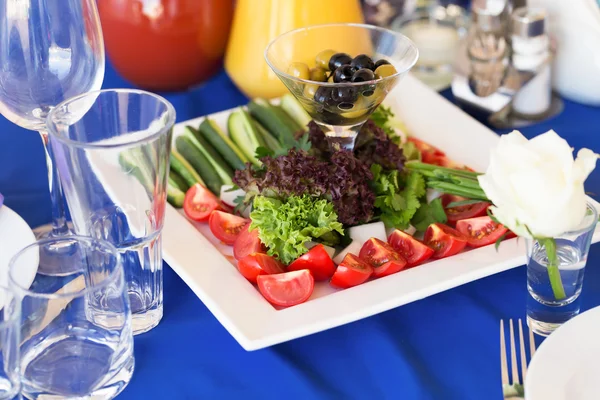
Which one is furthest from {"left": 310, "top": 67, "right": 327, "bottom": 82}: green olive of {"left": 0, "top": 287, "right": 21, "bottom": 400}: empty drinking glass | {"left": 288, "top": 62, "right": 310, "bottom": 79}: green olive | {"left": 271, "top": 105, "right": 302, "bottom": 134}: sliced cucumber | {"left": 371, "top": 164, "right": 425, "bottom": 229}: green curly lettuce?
{"left": 0, "top": 287, "right": 21, "bottom": 400}: empty drinking glass

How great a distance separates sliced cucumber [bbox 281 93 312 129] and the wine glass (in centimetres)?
49

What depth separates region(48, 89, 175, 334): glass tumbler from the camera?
36.0 inches

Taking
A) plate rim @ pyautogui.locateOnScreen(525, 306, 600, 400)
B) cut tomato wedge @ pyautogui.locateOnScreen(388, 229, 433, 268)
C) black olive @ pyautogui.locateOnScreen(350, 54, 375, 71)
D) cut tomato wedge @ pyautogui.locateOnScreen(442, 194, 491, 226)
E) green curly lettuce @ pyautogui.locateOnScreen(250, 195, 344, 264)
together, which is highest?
black olive @ pyautogui.locateOnScreen(350, 54, 375, 71)

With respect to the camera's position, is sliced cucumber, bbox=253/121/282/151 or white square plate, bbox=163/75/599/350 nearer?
white square plate, bbox=163/75/599/350

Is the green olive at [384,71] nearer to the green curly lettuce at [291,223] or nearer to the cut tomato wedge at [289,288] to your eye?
the green curly lettuce at [291,223]

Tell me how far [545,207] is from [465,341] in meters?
0.25

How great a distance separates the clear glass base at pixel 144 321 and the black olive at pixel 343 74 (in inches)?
16.0

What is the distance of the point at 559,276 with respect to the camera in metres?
0.99

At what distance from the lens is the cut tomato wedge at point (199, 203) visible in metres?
1.29

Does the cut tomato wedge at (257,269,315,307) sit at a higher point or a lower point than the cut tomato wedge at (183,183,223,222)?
higher

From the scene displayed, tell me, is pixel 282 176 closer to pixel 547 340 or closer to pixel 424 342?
pixel 424 342

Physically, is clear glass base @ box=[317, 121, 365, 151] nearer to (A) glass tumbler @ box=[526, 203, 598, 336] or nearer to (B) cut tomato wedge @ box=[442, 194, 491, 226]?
(B) cut tomato wedge @ box=[442, 194, 491, 226]

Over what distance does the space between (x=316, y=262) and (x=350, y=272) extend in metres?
0.05

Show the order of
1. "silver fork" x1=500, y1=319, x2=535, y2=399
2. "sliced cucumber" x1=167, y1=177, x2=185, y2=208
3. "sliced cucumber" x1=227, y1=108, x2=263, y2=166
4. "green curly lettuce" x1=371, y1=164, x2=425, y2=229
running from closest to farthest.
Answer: "silver fork" x1=500, y1=319, x2=535, y2=399 → "green curly lettuce" x1=371, y1=164, x2=425, y2=229 → "sliced cucumber" x1=167, y1=177, x2=185, y2=208 → "sliced cucumber" x1=227, y1=108, x2=263, y2=166
